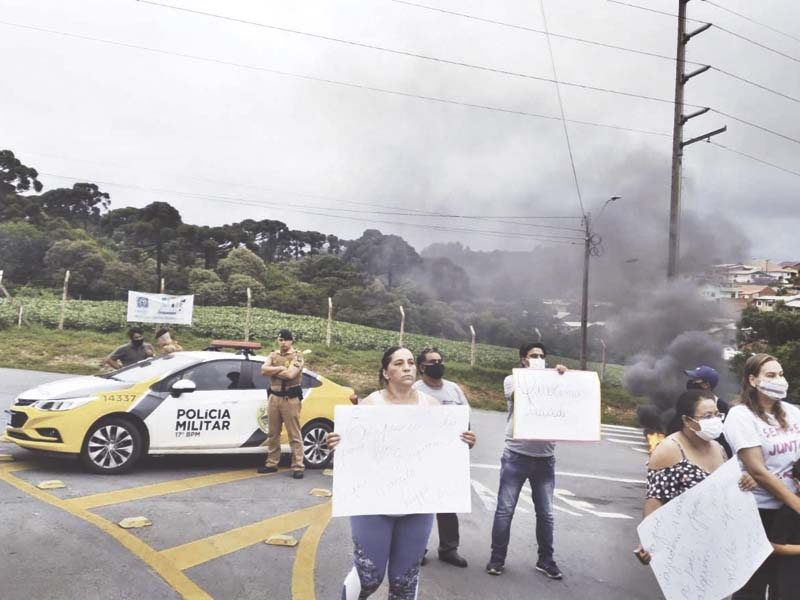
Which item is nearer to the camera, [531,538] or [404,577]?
[404,577]

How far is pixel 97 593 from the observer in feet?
12.4

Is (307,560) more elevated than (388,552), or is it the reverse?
(388,552)

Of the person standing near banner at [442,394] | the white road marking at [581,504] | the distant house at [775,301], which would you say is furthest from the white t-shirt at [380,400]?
the distant house at [775,301]

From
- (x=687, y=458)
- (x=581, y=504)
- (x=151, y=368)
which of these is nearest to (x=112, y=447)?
(x=151, y=368)

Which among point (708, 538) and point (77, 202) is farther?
point (77, 202)

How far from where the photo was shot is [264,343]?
81.5ft

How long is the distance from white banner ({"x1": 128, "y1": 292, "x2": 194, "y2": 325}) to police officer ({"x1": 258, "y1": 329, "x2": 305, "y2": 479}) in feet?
40.3

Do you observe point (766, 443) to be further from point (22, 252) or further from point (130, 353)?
point (22, 252)

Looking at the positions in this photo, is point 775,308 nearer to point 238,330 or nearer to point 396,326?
point 396,326

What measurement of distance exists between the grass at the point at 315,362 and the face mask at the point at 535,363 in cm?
1270

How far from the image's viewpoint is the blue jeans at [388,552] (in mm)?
3117

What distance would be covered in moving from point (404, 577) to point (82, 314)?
2410 centimetres

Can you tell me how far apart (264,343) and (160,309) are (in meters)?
6.27

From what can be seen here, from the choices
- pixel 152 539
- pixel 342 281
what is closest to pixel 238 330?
pixel 342 281
